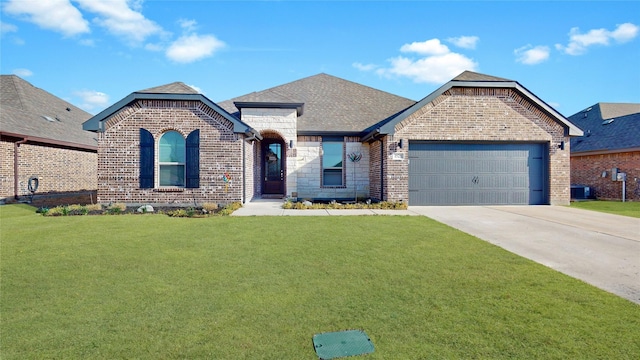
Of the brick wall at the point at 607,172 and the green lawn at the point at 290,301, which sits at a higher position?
the brick wall at the point at 607,172

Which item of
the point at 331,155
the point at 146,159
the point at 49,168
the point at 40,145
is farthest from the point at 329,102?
the point at 49,168

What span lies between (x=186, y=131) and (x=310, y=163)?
5.42 m

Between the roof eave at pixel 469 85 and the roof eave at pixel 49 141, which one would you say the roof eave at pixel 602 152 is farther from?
the roof eave at pixel 49 141

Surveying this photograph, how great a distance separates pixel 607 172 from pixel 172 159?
20.4 metres

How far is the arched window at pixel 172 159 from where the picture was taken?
11.7 m

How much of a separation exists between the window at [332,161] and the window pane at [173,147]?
601cm

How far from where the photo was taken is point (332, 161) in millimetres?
14875

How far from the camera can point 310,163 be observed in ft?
48.3

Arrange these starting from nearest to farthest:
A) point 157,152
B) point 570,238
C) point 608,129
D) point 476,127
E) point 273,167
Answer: point 570,238 < point 157,152 < point 476,127 < point 273,167 < point 608,129

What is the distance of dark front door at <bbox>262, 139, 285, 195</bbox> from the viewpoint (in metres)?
16.2

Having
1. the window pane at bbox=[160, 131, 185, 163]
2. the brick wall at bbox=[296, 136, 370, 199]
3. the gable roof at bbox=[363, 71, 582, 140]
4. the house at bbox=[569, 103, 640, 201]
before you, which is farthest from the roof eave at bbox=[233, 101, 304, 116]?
the house at bbox=[569, 103, 640, 201]

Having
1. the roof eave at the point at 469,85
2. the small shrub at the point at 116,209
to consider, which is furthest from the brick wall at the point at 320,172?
the small shrub at the point at 116,209

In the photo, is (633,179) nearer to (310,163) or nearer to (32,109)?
(310,163)

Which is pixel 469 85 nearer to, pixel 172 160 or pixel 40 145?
pixel 172 160
